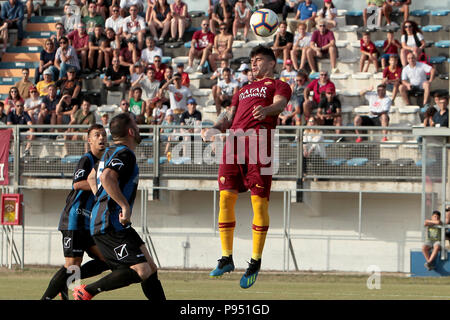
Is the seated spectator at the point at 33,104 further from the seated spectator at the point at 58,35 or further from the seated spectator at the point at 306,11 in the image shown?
the seated spectator at the point at 306,11

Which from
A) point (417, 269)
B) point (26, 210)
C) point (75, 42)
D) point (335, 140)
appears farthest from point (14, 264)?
point (417, 269)

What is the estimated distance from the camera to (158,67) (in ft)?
66.6

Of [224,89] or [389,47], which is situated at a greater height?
[389,47]

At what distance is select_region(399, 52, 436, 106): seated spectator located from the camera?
62.1 ft

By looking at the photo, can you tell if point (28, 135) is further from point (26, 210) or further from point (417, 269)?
point (417, 269)

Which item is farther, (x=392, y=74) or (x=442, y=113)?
(x=392, y=74)

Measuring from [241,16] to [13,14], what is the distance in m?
6.84

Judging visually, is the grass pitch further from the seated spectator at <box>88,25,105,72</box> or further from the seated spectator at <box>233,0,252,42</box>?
the seated spectator at <box>233,0,252,42</box>

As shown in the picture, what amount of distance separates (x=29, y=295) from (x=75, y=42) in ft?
36.8

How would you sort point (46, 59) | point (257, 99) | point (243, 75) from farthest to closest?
point (46, 59), point (243, 75), point (257, 99)

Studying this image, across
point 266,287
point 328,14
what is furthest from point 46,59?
point 266,287

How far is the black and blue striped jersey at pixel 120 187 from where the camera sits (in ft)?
26.9

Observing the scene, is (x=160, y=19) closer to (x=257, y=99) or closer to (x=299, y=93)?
(x=299, y=93)

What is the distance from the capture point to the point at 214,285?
1470cm
